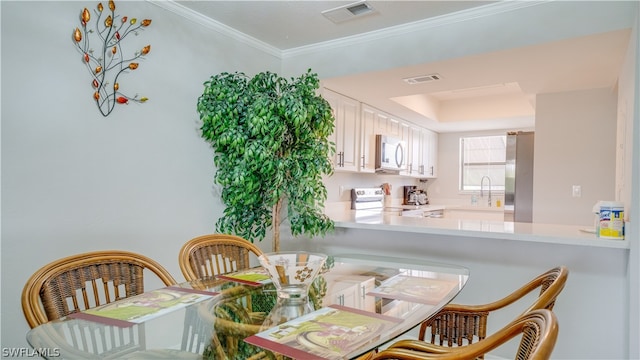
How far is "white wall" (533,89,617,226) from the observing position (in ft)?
11.3

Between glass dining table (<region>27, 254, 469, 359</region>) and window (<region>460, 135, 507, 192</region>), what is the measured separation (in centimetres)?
502

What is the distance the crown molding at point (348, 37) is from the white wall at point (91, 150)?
0.20 feet

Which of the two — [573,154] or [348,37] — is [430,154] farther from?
[348,37]

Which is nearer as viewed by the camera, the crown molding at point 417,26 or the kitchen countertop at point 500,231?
the kitchen countertop at point 500,231

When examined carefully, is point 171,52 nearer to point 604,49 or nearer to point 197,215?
point 197,215

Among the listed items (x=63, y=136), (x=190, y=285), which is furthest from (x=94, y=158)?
(x=190, y=285)

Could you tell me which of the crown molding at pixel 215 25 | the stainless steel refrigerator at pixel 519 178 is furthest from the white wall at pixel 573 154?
the crown molding at pixel 215 25

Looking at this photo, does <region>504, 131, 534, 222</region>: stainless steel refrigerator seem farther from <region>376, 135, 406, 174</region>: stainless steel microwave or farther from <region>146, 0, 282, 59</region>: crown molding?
<region>146, 0, 282, 59</region>: crown molding

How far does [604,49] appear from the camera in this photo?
2.51 m

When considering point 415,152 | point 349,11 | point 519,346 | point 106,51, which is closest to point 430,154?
point 415,152

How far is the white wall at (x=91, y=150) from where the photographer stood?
74.9 inches

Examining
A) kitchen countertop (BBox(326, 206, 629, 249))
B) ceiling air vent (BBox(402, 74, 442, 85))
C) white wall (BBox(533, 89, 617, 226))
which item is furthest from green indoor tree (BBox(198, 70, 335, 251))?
white wall (BBox(533, 89, 617, 226))

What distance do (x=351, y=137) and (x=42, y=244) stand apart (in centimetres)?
287

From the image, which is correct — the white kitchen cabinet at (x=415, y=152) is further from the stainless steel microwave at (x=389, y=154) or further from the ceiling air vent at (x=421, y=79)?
the ceiling air vent at (x=421, y=79)
